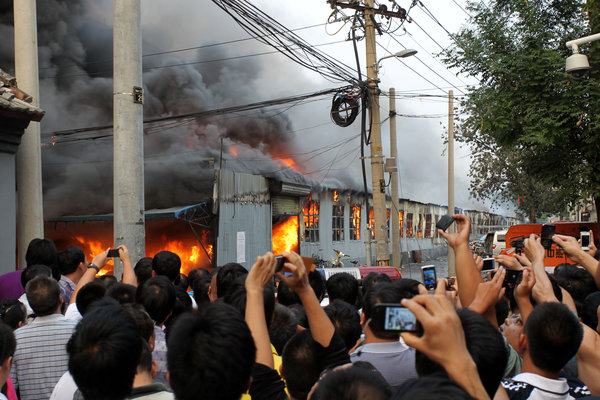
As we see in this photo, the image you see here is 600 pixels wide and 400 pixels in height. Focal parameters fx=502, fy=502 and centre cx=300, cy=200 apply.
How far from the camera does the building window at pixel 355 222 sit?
79.6 ft

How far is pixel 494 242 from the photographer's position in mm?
28766

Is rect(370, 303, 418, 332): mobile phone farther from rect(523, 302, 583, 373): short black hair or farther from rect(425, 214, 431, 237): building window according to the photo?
rect(425, 214, 431, 237): building window

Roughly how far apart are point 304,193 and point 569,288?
14320 mm

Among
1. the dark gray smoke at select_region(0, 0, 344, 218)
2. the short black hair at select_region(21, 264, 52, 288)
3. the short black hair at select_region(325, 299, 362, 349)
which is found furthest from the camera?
the dark gray smoke at select_region(0, 0, 344, 218)

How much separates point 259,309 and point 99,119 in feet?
54.1

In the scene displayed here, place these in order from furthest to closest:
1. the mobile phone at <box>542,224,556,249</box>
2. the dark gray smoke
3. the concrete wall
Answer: the dark gray smoke
the concrete wall
the mobile phone at <box>542,224,556,249</box>

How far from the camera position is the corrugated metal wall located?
14695 millimetres

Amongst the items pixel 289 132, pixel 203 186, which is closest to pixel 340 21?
pixel 203 186

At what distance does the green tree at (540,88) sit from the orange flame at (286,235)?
347 inches

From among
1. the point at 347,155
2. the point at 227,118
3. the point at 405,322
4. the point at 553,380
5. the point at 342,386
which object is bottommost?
the point at 553,380

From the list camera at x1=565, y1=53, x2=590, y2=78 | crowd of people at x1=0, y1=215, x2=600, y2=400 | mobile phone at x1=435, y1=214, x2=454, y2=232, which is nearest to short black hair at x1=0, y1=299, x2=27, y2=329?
crowd of people at x1=0, y1=215, x2=600, y2=400

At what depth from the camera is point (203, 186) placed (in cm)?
1437

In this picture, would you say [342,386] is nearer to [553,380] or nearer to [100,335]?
[100,335]

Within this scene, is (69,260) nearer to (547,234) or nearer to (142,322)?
(142,322)
